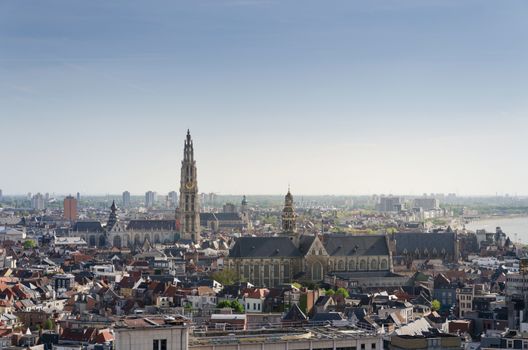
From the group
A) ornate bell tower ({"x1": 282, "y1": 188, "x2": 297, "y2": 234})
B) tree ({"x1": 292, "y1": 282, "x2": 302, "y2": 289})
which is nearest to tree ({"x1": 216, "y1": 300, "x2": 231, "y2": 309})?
tree ({"x1": 292, "y1": 282, "x2": 302, "y2": 289})

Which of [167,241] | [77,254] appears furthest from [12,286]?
[167,241]

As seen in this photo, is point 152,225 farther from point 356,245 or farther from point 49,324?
point 49,324

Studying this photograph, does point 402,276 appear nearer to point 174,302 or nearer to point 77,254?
point 174,302

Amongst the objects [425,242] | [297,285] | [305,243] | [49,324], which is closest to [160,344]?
[49,324]

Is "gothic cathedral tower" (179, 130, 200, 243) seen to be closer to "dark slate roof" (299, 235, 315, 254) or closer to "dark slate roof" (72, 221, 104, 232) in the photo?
"dark slate roof" (72, 221, 104, 232)

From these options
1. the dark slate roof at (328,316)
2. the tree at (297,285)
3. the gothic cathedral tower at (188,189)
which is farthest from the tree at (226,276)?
the gothic cathedral tower at (188,189)

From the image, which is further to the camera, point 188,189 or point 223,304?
point 188,189
